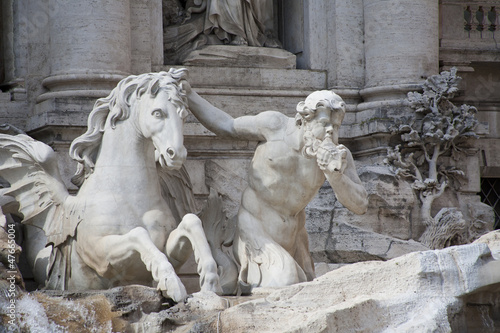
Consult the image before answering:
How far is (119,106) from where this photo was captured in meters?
8.00

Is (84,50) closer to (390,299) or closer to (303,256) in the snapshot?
(303,256)

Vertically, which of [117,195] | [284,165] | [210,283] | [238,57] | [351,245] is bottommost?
[351,245]

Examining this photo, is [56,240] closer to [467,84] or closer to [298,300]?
[298,300]

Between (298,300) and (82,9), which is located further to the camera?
(82,9)

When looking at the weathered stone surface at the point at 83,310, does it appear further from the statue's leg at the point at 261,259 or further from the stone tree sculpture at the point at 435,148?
the stone tree sculpture at the point at 435,148

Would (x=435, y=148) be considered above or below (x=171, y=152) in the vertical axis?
below

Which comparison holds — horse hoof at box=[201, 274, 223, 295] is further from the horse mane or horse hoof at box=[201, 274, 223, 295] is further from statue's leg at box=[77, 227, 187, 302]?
the horse mane

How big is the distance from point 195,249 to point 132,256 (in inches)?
17.7

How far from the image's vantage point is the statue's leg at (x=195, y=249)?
7352mm

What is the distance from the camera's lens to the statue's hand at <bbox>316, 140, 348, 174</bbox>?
7.59 m

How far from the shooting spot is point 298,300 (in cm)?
663

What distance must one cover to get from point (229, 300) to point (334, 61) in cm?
498

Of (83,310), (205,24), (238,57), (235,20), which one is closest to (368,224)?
(238,57)

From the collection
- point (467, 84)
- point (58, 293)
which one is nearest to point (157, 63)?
point (467, 84)
